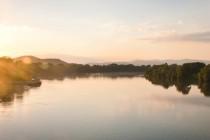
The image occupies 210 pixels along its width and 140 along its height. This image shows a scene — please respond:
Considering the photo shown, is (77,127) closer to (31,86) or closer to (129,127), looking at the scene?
Answer: (129,127)

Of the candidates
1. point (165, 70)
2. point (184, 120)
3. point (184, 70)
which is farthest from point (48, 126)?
point (165, 70)

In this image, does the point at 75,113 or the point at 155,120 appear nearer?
the point at 155,120

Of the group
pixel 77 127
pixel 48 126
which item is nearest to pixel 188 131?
pixel 77 127

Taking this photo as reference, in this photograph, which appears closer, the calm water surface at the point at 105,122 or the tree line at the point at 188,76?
the calm water surface at the point at 105,122

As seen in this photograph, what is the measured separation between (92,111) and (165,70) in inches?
3772

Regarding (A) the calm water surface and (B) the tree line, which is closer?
(A) the calm water surface

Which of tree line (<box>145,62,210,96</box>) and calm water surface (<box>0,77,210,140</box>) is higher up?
tree line (<box>145,62,210,96</box>)

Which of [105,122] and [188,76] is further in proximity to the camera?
[188,76]

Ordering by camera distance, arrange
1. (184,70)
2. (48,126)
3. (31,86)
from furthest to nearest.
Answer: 1. (184,70)
2. (31,86)
3. (48,126)

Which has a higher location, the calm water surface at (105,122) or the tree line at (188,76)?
the tree line at (188,76)

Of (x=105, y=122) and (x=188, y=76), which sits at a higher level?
(x=188, y=76)

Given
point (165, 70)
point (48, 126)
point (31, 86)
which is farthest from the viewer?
point (165, 70)

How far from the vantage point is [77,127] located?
132ft

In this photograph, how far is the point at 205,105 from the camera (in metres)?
59.8
